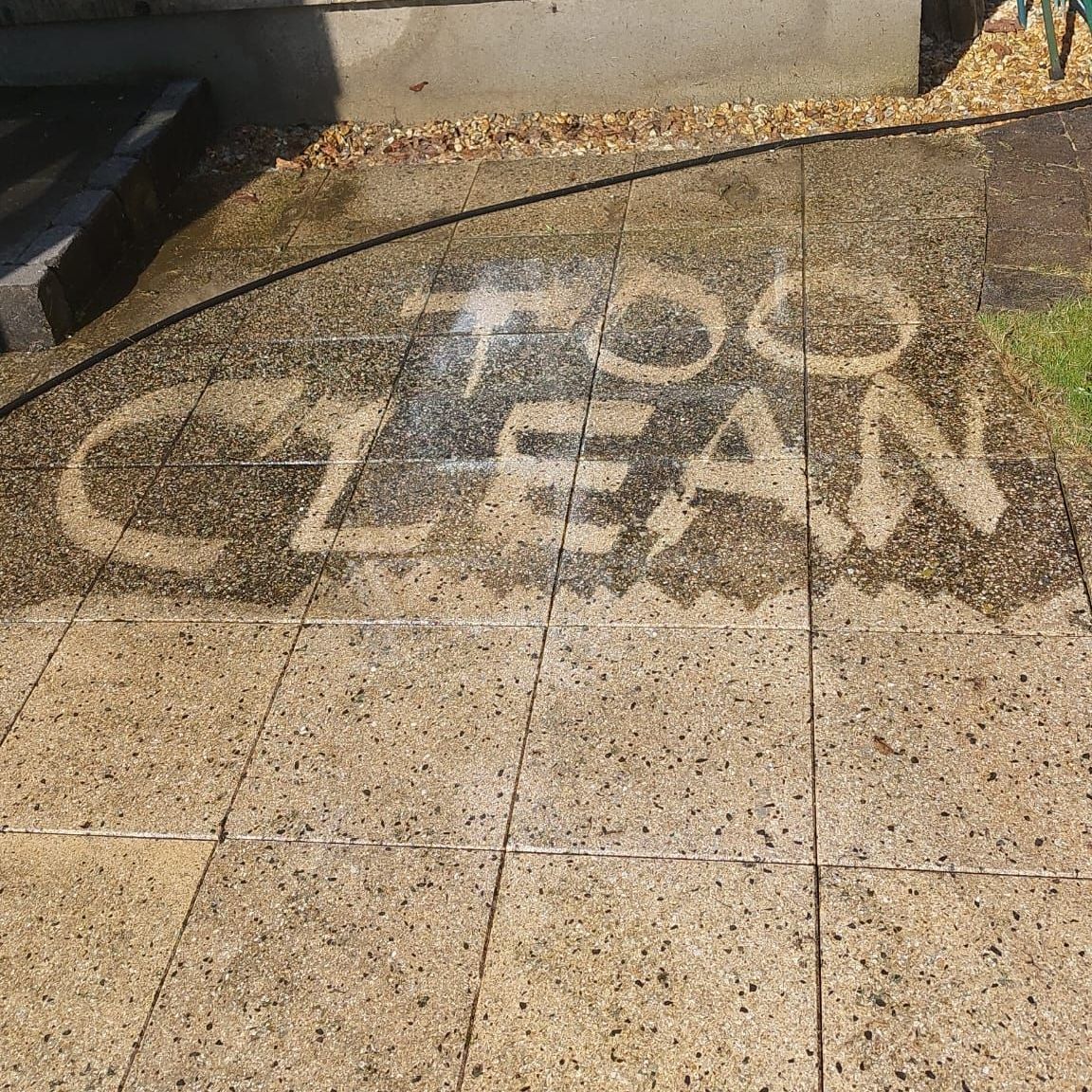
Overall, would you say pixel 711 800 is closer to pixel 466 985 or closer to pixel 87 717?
pixel 466 985

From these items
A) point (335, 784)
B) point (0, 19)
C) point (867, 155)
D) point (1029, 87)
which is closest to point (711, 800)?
point (335, 784)

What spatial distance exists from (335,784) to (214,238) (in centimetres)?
461

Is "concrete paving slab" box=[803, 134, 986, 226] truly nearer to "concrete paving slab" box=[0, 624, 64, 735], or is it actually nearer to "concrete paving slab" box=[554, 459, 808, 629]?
"concrete paving slab" box=[554, 459, 808, 629]

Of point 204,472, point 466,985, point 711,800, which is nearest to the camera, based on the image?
point 466,985

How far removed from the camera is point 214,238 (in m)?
7.21

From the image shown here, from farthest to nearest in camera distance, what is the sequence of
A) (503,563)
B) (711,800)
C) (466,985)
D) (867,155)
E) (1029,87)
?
(1029,87), (867,155), (503,563), (711,800), (466,985)

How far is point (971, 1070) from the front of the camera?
2.86 metres

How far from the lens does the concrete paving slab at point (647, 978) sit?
2.95 meters

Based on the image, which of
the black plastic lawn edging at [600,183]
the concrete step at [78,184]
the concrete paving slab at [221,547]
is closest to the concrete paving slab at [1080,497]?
the concrete paving slab at [221,547]

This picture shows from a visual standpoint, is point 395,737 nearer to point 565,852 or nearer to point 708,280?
point 565,852

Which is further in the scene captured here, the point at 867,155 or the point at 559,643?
the point at 867,155

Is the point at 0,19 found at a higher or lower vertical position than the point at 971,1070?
higher

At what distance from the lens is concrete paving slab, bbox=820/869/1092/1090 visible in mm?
2869

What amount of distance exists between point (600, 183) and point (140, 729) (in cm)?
465
